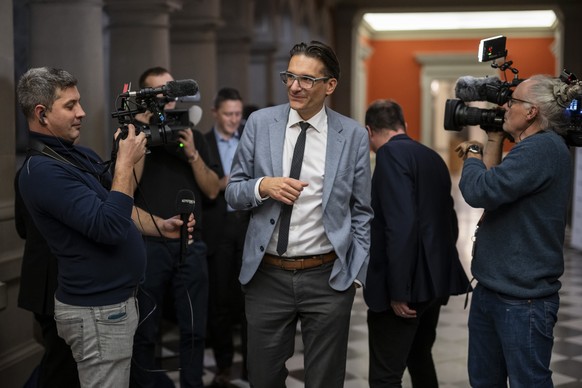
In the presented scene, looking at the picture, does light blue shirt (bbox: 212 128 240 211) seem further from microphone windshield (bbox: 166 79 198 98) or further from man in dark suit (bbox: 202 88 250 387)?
microphone windshield (bbox: 166 79 198 98)

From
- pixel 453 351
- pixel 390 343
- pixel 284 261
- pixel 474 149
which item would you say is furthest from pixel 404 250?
pixel 453 351

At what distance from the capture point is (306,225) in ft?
11.3

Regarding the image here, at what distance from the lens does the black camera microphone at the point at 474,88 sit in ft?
11.7

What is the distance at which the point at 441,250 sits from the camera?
417 centimetres

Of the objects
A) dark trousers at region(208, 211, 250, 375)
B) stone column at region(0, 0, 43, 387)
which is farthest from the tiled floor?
stone column at region(0, 0, 43, 387)

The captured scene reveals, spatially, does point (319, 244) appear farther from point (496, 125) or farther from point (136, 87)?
point (136, 87)

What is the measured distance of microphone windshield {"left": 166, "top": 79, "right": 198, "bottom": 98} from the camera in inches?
147

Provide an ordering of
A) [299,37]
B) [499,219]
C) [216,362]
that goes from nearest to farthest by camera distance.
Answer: [499,219] → [216,362] → [299,37]

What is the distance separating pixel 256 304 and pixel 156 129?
1.01 metres

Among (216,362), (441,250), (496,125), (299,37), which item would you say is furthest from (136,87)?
(299,37)

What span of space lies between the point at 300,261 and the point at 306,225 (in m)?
0.15

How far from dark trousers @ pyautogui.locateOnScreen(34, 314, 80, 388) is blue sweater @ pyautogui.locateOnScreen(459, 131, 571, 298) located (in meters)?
1.84

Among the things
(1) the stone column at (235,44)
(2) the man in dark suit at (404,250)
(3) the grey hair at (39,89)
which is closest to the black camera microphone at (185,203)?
(3) the grey hair at (39,89)

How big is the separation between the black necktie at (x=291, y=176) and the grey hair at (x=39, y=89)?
3.09 feet
